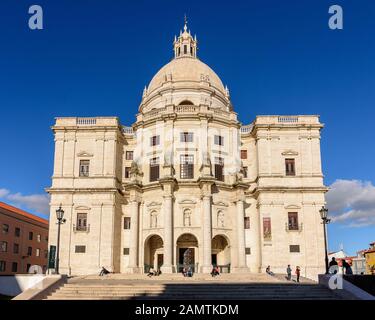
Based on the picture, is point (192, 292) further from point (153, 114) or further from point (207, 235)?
point (153, 114)

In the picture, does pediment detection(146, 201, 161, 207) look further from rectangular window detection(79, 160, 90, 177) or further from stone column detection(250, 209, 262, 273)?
stone column detection(250, 209, 262, 273)

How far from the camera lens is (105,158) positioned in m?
48.5

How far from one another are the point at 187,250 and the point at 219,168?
9.35 meters

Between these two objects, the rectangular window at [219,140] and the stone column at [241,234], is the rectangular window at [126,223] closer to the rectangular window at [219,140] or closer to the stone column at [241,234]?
the stone column at [241,234]

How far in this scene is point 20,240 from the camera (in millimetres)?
64500

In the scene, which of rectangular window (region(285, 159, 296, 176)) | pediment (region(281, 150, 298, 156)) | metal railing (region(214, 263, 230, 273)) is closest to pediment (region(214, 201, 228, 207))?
metal railing (region(214, 263, 230, 273))

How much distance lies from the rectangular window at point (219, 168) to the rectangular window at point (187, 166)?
2.63 m

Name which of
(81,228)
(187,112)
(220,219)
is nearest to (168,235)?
(220,219)

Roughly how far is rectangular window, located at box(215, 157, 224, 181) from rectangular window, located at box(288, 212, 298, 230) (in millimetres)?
8205

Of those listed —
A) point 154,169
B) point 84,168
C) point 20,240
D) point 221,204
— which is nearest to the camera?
point 221,204
